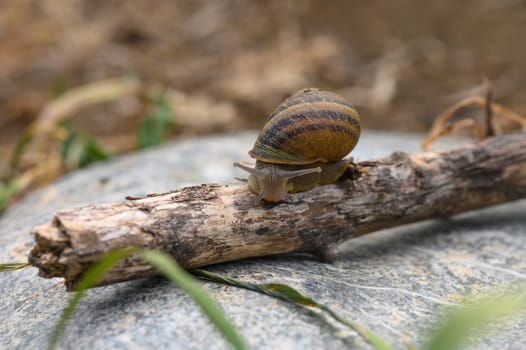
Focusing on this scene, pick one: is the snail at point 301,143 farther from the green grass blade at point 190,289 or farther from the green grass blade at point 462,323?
the green grass blade at point 462,323

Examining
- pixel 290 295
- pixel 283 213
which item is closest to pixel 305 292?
pixel 290 295

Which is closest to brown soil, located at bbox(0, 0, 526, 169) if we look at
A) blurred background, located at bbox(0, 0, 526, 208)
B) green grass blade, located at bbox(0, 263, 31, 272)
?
blurred background, located at bbox(0, 0, 526, 208)

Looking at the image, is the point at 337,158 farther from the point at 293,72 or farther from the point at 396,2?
the point at 396,2

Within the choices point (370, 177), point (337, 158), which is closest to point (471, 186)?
point (370, 177)

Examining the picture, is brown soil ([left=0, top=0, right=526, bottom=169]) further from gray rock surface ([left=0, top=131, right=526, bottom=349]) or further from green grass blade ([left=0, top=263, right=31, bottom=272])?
green grass blade ([left=0, top=263, right=31, bottom=272])

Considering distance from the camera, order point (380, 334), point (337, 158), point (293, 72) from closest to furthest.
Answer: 1. point (380, 334)
2. point (337, 158)
3. point (293, 72)

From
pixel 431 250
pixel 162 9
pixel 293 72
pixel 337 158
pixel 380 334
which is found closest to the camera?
pixel 380 334
